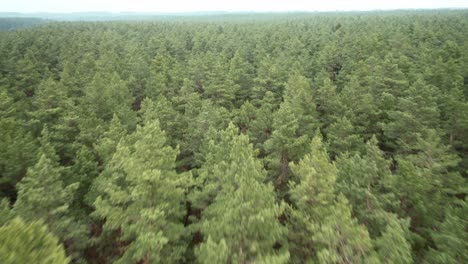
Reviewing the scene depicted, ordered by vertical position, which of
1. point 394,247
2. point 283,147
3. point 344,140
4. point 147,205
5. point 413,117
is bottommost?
point 344,140

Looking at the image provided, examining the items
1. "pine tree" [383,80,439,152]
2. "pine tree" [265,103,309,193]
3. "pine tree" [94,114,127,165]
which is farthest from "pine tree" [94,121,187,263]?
"pine tree" [383,80,439,152]

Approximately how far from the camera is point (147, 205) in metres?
16.7

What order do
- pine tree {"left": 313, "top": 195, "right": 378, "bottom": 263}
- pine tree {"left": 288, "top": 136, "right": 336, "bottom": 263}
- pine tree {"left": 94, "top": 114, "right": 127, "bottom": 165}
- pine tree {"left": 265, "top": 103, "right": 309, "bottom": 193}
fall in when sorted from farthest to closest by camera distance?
Answer: pine tree {"left": 265, "top": 103, "right": 309, "bottom": 193}, pine tree {"left": 94, "top": 114, "right": 127, "bottom": 165}, pine tree {"left": 288, "top": 136, "right": 336, "bottom": 263}, pine tree {"left": 313, "top": 195, "right": 378, "bottom": 263}

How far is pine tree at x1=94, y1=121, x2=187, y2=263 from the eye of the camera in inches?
600

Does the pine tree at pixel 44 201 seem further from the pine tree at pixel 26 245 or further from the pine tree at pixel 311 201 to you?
the pine tree at pixel 311 201

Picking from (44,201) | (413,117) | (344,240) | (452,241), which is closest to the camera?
(344,240)

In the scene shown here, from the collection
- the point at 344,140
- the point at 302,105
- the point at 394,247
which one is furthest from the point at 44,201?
the point at 302,105

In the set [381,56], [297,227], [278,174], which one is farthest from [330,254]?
[381,56]

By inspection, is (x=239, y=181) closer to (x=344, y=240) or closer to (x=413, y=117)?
(x=344, y=240)

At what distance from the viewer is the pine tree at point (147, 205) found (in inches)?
600

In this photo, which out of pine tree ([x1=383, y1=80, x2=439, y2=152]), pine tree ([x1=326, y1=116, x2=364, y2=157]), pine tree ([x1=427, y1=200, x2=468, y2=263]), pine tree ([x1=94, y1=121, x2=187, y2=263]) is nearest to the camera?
pine tree ([x1=427, y1=200, x2=468, y2=263])

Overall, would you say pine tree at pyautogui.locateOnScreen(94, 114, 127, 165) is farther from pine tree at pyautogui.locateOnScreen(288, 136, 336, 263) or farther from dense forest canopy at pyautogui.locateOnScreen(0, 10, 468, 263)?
pine tree at pyautogui.locateOnScreen(288, 136, 336, 263)

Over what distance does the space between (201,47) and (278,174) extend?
6424 cm

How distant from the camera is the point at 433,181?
19.6 metres
